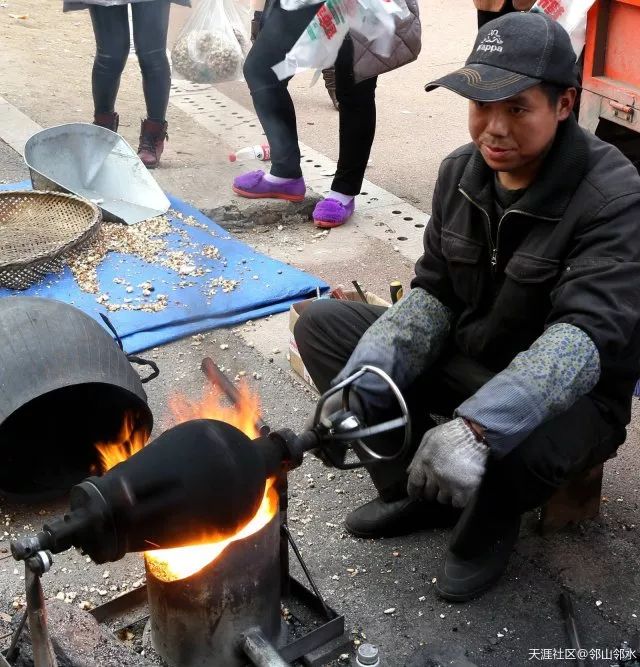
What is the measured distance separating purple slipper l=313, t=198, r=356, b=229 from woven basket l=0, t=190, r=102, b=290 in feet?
3.98

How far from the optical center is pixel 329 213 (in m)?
5.20

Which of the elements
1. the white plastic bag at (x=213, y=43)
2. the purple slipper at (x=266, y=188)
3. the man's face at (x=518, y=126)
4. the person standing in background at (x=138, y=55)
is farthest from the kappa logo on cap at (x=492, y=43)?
the white plastic bag at (x=213, y=43)

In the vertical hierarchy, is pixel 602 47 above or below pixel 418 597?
above

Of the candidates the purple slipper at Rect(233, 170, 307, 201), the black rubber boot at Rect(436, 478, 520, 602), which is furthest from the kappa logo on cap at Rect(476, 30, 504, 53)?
the purple slipper at Rect(233, 170, 307, 201)

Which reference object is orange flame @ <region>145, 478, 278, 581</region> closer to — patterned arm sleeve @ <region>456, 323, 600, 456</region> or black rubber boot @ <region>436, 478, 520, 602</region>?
patterned arm sleeve @ <region>456, 323, 600, 456</region>

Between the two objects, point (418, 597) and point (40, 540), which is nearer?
point (40, 540)

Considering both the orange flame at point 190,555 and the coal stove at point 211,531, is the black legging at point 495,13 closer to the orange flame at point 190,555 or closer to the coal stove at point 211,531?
the coal stove at point 211,531

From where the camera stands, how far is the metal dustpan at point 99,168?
Result: 5.26 m

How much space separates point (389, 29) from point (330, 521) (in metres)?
2.66

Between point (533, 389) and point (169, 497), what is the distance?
92cm

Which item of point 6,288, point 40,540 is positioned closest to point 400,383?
point 40,540

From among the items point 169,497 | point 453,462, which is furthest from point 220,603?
point 453,462

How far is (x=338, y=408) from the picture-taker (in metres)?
2.43

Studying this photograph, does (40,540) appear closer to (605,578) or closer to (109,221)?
(605,578)
